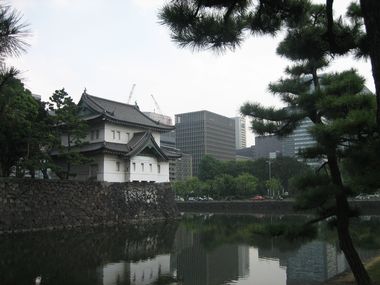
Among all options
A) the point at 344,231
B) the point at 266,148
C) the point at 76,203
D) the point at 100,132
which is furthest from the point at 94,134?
the point at 266,148

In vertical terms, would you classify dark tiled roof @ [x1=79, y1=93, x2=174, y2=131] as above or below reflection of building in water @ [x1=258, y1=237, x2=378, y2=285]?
above

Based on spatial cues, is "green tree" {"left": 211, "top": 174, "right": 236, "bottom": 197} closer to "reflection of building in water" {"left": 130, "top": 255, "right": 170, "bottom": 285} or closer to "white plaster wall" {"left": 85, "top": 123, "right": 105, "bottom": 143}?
"white plaster wall" {"left": 85, "top": 123, "right": 105, "bottom": 143}

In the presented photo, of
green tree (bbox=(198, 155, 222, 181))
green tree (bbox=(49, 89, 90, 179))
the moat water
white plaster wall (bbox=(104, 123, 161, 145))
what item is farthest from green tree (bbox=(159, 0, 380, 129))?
green tree (bbox=(198, 155, 222, 181))

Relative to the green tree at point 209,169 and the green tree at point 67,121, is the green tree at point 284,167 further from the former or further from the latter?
the green tree at point 67,121

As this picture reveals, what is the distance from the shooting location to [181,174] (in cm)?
8756

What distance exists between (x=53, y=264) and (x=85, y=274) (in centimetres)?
193

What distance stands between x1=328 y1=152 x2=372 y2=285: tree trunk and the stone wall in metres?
18.2

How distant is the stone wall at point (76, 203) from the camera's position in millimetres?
22312

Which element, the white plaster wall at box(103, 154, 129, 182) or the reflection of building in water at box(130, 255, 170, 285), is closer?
the reflection of building in water at box(130, 255, 170, 285)

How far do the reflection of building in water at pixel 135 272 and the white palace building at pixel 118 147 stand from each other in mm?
17140

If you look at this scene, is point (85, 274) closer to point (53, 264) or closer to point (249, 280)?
point (53, 264)

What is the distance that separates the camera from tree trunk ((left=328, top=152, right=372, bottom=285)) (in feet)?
23.3

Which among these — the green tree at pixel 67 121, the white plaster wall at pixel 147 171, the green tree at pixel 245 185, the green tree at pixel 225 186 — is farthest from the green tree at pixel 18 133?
the green tree at pixel 245 185

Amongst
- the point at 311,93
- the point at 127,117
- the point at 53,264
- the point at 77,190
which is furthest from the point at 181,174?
the point at 311,93
